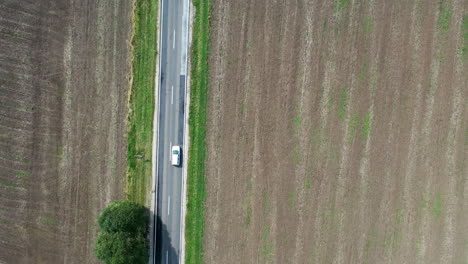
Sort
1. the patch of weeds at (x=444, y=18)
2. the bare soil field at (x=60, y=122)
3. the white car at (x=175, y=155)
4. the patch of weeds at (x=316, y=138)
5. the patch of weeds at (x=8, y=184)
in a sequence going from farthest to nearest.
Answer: the patch of weeds at (x=8, y=184) < the bare soil field at (x=60, y=122) < the white car at (x=175, y=155) < the patch of weeds at (x=316, y=138) < the patch of weeds at (x=444, y=18)

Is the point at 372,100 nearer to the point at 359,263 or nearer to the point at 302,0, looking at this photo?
the point at 302,0

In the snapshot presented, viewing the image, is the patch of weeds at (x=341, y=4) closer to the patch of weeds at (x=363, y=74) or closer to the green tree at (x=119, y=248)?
the patch of weeds at (x=363, y=74)

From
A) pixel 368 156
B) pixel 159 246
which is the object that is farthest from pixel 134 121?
pixel 368 156

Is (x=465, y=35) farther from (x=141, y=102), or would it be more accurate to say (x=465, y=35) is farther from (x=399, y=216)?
(x=141, y=102)

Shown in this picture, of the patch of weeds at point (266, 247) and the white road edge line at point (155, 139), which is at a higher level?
the white road edge line at point (155, 139)

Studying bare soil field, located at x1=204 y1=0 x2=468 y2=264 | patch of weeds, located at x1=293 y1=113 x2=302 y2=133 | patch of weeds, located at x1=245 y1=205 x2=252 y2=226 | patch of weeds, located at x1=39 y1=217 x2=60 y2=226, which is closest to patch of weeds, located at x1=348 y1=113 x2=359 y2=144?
bare soil field, located at x1=204 y1=0 x2=468 y2=264

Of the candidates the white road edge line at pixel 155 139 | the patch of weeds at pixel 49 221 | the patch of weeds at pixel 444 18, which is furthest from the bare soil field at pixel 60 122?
the patch of weeds at pixel 444 18
